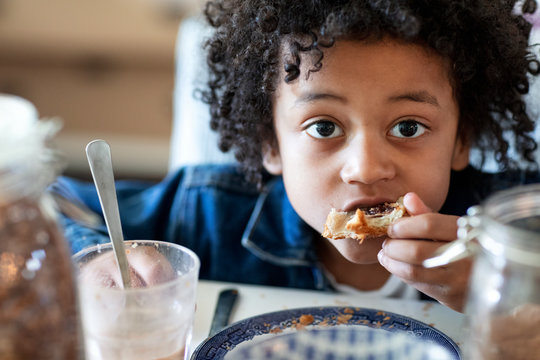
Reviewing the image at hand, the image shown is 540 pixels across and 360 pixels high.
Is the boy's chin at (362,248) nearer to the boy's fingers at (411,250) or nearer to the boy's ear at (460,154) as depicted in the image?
the boy's fingers at (411,250)

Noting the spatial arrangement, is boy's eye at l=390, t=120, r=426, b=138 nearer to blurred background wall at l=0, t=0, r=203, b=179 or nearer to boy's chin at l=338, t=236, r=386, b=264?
boy's chin at l=338, t=236, r=386, b=264

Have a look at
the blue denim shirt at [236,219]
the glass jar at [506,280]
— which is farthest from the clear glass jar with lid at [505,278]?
the blue denim shirt at [236,219]

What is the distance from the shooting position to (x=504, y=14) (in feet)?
3.53

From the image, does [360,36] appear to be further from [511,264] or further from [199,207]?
[199,207]

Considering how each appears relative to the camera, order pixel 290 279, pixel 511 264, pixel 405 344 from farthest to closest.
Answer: pixel 290 279 → pixel 405 344 → pixel 511 264

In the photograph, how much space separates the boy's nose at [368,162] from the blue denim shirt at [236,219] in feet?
1.30

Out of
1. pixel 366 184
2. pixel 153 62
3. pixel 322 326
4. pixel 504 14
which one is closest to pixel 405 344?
pixel 322 326

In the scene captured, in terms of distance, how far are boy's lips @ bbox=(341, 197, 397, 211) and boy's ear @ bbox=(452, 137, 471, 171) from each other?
30 cm

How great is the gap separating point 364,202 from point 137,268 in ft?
1.18

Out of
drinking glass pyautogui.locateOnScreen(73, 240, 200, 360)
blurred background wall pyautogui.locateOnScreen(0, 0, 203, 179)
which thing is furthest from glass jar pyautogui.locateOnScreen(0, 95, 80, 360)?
blurred background wall pyautogui.locateOnScreen(0, 0, 203, 179)

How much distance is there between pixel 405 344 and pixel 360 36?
1.51 ft

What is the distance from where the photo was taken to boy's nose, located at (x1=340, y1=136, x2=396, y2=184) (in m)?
0.92

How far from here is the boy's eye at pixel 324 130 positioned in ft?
3.26

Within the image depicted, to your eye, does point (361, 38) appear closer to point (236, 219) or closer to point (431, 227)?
point (431, 227)
